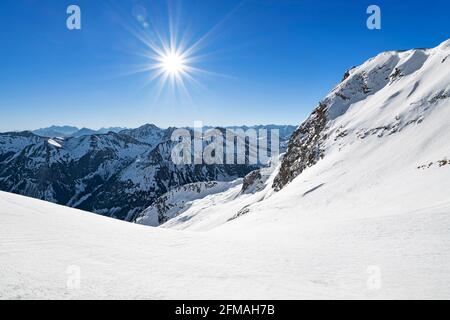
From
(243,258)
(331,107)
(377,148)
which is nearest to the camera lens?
(243,258)

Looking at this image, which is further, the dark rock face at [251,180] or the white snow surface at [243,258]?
the dark rock face at [251,180]

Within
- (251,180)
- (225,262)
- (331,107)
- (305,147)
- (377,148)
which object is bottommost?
(225,262)

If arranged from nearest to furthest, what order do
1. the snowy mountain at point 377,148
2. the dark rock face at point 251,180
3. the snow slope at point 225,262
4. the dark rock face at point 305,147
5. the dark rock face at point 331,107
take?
the snow slope at point 225,262
the snowy mountain at point 377,148
the dark rock face at point 305,147
the dark rock face at point 331,107
the dark rock face at point 251,180

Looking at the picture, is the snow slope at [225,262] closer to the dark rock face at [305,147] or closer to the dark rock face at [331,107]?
the dark rock face at [305,147]

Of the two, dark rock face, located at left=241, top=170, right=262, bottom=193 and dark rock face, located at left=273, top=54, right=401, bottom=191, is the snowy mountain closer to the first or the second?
dark rock face, located at left=273, top=54, right=401, bottom=191

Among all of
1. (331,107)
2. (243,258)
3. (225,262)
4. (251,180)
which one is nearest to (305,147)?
(331,107)

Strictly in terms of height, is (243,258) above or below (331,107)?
below

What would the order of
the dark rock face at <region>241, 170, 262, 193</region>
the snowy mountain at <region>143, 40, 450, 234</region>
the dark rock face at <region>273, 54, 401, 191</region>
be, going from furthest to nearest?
the dark rock face at <region>241, 170, 262, 193</region>
the dark rock face at <region>273, 54, 401, 191</region>
the snowy mountain at <region>143, 40, 450, 234</region>

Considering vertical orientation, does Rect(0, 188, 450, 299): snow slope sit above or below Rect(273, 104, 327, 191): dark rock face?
below

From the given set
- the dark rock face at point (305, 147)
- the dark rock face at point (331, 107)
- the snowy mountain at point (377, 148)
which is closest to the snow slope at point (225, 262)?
the snowy mountain at point (377, 148)

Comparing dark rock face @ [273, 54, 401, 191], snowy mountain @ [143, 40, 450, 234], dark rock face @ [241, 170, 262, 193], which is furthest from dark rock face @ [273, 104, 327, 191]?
dark rock face @ [241, 170, 262, 193]

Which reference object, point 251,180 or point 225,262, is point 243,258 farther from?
point 251,180
